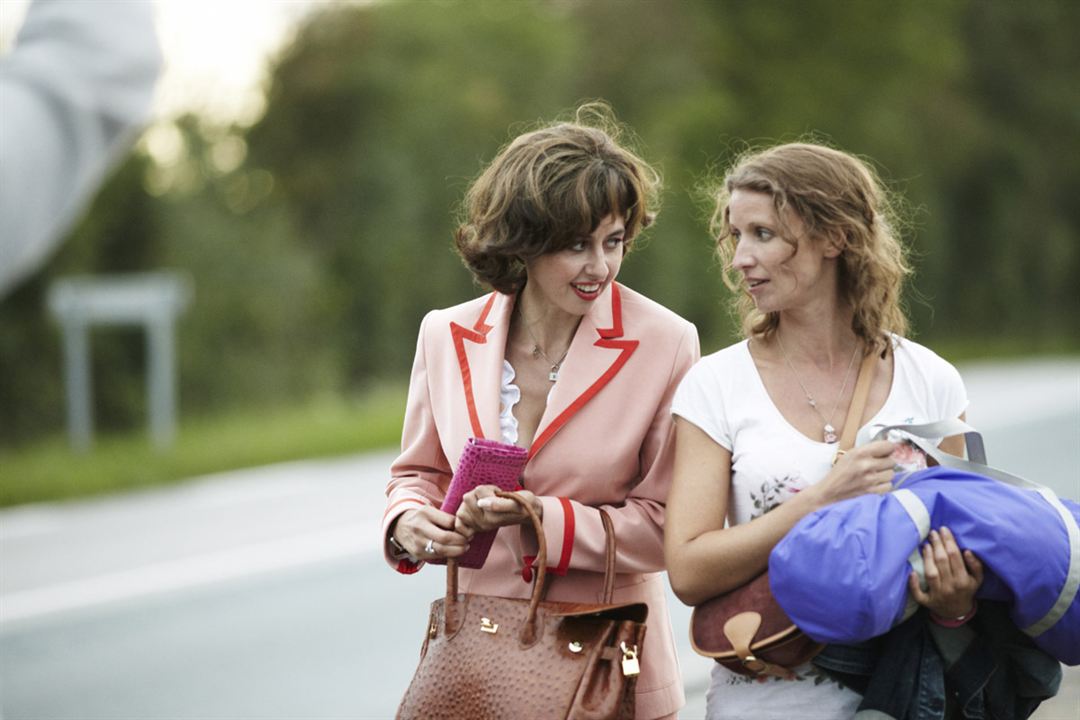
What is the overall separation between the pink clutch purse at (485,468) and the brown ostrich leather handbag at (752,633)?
0.48 meters

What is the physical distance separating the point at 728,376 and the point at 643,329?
322mm

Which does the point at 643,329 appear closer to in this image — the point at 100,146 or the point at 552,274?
the point at 552,274

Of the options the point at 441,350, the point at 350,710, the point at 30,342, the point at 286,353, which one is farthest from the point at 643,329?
the point at 286,353

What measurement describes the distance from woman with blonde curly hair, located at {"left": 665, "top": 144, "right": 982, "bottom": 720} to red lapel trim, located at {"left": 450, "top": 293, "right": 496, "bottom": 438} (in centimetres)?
49

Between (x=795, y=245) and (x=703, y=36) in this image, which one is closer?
(x=795, y=245)

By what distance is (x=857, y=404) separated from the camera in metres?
2.96

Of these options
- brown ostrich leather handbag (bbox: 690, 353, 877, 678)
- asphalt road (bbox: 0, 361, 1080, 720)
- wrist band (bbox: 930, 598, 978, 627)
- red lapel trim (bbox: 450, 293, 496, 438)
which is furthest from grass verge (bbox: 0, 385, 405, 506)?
wrist band (bbox: 930, 598, 978, 627)

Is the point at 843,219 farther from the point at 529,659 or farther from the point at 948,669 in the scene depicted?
the point at 529,659

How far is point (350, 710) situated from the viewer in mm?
6691

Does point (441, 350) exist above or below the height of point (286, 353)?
above

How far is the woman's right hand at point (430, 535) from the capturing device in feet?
9.79

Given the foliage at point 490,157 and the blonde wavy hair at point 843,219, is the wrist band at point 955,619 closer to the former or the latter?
the blonde wavy hair at point 843,219

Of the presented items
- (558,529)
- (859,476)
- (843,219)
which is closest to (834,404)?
(859,476)

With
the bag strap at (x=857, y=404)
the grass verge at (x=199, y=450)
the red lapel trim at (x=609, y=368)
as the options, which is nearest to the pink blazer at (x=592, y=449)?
the red lapel trim at (x=609, y=368)
